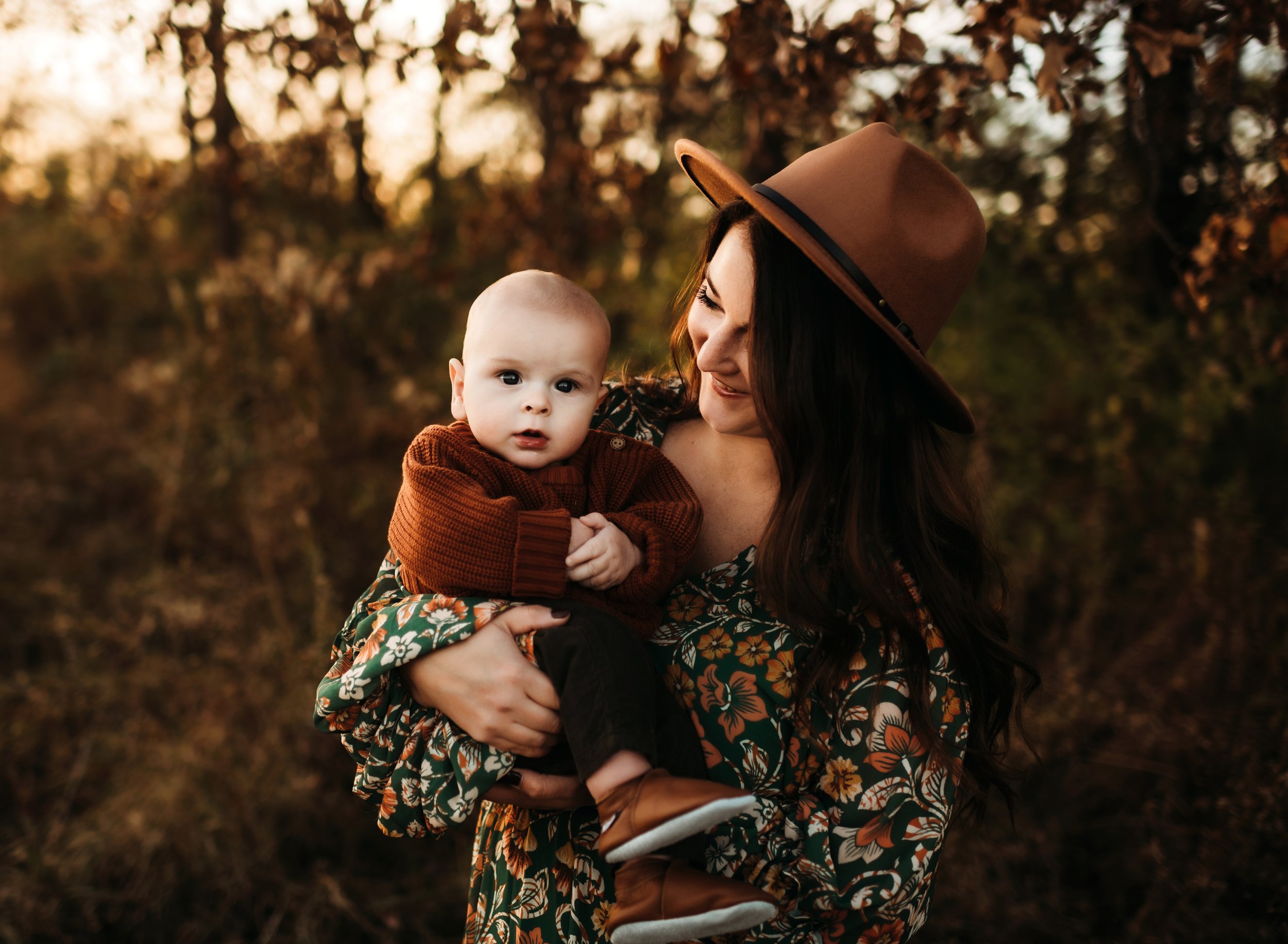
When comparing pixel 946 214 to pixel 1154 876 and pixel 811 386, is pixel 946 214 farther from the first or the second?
pixel 1154 876

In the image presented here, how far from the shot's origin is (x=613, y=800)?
137cm

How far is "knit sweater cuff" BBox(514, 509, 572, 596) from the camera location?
1514 millimetres

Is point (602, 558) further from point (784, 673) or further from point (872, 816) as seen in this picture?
point (872, 816)

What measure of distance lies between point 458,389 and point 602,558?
509 millimetres

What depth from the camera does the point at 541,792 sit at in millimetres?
1499

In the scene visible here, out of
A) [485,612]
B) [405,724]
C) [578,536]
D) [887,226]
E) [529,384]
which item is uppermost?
[887,226]

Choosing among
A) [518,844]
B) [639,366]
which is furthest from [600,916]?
[639,366]

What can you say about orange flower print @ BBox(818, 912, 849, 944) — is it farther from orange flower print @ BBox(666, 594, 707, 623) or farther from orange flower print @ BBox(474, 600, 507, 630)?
orange flower print @ BBox(474, 600, 507, 630)

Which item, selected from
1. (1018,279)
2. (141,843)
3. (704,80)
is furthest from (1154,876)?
(704,80)

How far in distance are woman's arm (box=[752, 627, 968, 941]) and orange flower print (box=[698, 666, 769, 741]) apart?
0.11m

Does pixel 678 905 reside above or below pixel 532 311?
below

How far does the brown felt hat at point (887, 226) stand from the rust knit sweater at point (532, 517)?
53cm

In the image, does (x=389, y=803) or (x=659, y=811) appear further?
(x=389, y=803)

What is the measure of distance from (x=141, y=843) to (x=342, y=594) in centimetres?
149
